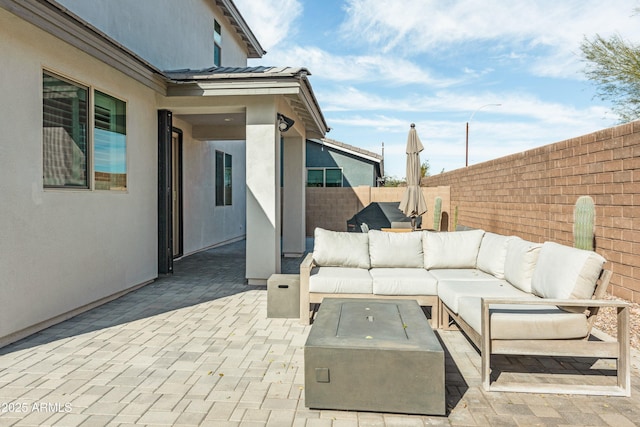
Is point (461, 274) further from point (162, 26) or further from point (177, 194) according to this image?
point (162, 26)

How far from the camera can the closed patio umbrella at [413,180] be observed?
8922 millimetres

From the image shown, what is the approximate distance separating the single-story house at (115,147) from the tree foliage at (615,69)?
799 cm

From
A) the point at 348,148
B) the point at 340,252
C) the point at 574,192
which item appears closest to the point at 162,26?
the point at 340,252

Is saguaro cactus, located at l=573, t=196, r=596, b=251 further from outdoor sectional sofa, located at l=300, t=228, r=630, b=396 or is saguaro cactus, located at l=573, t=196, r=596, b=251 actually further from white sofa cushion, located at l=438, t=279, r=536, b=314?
white sofa cushion, located at l=438, t=279, r=536, b=314

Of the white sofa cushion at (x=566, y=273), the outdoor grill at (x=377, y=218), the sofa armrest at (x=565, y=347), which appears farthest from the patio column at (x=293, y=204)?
the sofa armrest at (x=565, y=347)

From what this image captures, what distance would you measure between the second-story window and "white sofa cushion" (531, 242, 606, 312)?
35.0ft

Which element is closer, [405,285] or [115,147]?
[405,285]

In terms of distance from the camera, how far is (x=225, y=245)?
480 inches

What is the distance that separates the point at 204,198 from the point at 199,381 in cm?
805

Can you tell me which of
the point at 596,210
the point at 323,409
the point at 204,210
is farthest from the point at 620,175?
the point at 204,210

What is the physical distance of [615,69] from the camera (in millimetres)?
11711

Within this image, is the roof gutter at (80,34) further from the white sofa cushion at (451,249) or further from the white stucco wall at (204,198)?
the white sofa cushion at (451,249)

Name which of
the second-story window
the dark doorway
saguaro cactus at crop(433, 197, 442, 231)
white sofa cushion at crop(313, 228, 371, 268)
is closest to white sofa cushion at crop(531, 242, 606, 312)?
white sofa cushion at crop(313, 228, 371, 268)

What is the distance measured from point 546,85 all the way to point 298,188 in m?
12.1
